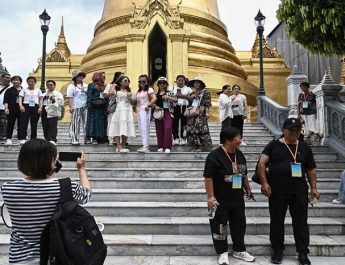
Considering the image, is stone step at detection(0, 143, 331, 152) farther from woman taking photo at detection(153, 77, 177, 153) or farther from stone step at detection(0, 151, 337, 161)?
woman taking photo at detection(153, 77, 177, 153)

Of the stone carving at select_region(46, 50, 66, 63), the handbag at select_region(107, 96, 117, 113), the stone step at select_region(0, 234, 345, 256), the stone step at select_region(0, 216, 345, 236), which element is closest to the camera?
the stone step at select_region(0, 234, 345, 256)

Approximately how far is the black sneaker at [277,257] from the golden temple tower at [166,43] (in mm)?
12547

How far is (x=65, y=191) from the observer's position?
2270 mm

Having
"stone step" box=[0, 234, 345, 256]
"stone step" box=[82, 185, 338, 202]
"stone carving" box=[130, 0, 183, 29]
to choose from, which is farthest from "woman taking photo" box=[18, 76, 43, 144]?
"stone carving" box=[130, 0, 183, 29]

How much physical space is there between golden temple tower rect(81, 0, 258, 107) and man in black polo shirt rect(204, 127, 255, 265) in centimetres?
1223

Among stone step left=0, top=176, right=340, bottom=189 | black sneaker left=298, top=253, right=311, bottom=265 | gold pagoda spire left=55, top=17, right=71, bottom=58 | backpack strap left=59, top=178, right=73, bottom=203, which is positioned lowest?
black sneaker left=298, top=253, right=311, bottom=265

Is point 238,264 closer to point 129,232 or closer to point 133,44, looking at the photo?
point 129,232

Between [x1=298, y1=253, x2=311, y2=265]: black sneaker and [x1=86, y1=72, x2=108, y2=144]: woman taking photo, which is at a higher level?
[x1=86, y1=72, x2=108, y2=144]: woman taking photo

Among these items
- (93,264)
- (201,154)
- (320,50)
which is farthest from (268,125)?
(93,264)

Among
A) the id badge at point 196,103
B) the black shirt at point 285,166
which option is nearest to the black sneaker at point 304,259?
the black shirt at point 285,166

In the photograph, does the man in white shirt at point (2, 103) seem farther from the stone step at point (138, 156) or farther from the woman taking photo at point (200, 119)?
the woman taking photo at point (200, 119)

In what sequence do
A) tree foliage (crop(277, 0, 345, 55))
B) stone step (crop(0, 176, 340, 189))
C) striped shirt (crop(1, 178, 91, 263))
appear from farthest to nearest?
→ stone step (crop(0, 176, 340, 189)) < tree foliage (crop(277, 0, 345, 55)) < striped shirt (crop(1, 178, 91, 263))

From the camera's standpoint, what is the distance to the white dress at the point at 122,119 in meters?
8.01

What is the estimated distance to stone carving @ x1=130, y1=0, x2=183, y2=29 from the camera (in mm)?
16719
